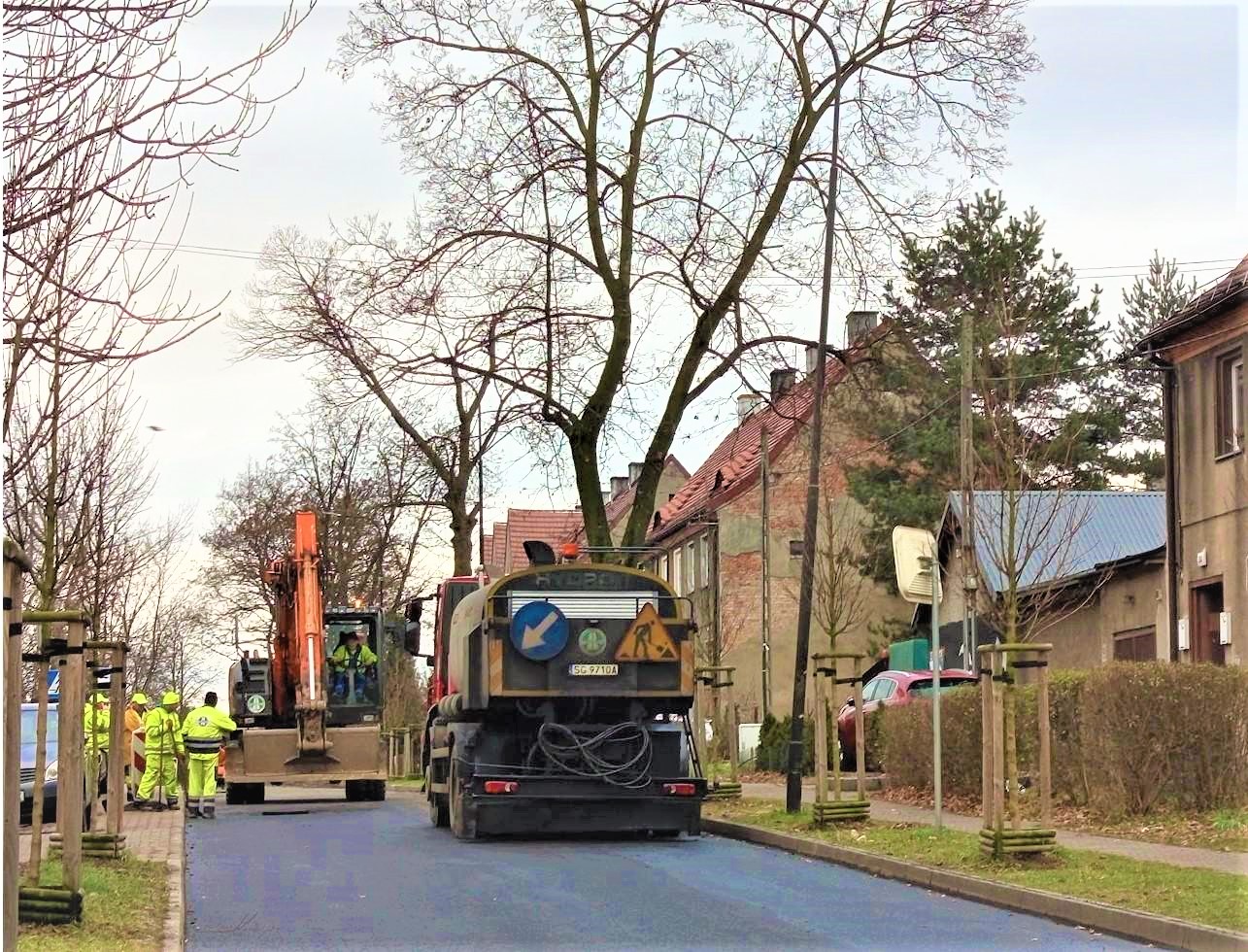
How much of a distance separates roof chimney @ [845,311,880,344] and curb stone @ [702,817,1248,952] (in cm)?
1058

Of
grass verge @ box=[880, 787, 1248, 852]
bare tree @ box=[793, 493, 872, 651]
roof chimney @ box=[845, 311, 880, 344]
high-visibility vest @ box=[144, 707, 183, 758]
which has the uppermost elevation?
roof chimney @ box=[845, 311, 880, 344]

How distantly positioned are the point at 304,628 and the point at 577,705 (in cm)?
877

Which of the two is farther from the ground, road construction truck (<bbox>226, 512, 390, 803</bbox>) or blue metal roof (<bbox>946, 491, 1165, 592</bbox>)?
blue metal roof (<bbox>946, 491, 1165, 592</bbox>)

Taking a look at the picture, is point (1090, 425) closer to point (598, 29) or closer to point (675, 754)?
point (598, 29)

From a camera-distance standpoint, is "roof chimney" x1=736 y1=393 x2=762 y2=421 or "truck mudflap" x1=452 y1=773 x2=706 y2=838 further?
"roof chimney" x1=736 y1=393 x2=762 y2=421

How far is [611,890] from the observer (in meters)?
14.3

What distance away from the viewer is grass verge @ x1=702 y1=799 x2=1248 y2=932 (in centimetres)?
1166

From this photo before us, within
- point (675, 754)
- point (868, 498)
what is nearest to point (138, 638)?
point (868, 498)

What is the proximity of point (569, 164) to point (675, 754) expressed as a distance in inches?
388

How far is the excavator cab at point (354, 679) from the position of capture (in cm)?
3106

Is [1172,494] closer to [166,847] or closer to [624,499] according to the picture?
[166,847]

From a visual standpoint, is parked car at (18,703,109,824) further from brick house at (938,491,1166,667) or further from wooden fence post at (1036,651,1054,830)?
brick house at (938,491,1166,667)

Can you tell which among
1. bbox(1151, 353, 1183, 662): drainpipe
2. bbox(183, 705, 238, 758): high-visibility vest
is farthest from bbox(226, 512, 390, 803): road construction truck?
bbox(1151, 353, 1183, 662): drainpipe

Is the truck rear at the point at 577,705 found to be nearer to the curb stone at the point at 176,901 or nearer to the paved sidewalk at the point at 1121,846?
the paved sidewalk at the point at 1121,846
